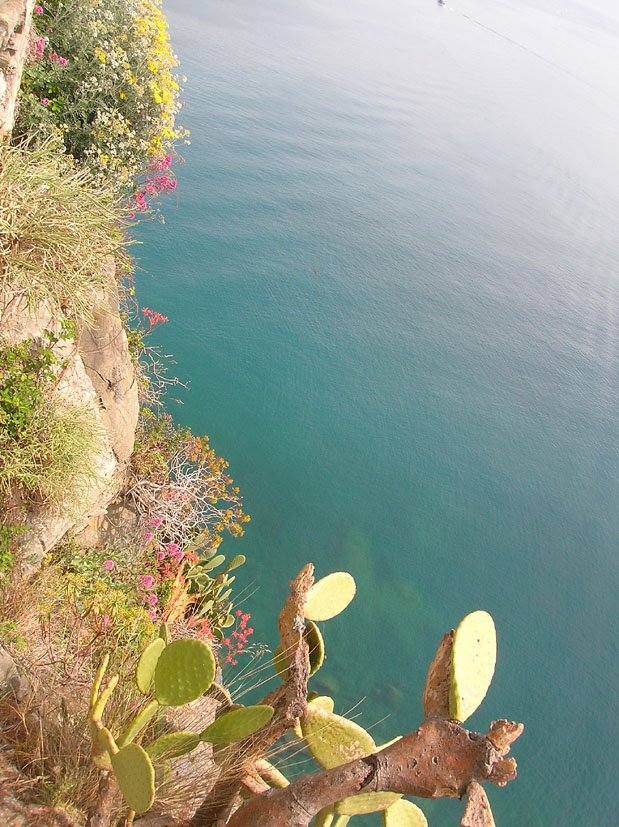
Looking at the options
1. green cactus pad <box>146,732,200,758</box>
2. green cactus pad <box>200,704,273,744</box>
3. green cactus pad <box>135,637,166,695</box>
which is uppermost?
green cactus pad <box>135,637,166,695</box>

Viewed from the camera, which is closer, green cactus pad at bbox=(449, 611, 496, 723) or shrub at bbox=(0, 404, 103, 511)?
green cactus pad at bbox=(449, 611, 496, 723)

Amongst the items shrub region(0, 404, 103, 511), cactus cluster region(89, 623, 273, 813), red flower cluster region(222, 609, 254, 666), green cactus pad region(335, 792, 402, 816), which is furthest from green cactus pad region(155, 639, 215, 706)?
red flower cluster region(222, 609, 254, 666)

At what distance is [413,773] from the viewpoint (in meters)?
2.34

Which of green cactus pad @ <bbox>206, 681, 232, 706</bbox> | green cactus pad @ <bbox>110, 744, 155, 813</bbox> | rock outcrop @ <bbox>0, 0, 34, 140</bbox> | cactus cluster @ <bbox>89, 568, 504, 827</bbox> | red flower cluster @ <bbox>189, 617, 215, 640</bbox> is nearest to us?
green cactus pad @ <bbox>110, 744, 155, 813</bbox>

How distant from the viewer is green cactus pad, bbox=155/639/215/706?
2.49 meters

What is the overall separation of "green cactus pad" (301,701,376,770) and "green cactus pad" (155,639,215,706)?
59 centimetres

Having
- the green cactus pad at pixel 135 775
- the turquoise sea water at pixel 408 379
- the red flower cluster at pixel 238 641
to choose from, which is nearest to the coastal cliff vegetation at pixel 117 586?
the green cactus pad at pixel 135 775

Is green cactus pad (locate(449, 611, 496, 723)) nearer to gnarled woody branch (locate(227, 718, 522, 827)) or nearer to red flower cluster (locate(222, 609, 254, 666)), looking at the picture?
gnarled woody branch (locate(227, 718, 522, 827))

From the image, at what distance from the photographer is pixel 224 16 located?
87.7 feet

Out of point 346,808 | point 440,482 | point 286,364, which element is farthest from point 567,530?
point 346,808

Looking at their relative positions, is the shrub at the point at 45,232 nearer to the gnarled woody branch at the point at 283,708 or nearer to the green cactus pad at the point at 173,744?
the gnarled woody branch at the point at 283,708

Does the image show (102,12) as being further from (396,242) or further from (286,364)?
(396,242)

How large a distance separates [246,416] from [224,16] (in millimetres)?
23597

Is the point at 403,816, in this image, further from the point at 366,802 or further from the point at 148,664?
the point at 148,664
